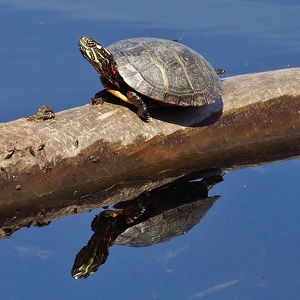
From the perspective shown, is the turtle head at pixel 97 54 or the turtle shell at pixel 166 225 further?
the turtle head at pixel 97 54

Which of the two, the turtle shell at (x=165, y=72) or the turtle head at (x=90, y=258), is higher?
the turtle shell at (x=165, y=72)

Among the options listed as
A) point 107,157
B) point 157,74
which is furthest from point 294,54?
point 107,157

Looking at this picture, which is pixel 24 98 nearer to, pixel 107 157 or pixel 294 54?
pixel 107 157

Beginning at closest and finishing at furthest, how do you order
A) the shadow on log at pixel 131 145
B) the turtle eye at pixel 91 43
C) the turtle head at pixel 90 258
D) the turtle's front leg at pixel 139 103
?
1. the turtle head at pixel 90 258
2. the shadow on log at pixel 131 145
3. the turtle's front leg at pixel 139 103
4. the turtle eye at pixel 91 43

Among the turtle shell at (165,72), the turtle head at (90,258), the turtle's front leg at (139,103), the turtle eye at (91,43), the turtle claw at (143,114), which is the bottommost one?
the turtle head at (90,258)

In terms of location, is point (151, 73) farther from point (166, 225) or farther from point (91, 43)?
point (166, 225)

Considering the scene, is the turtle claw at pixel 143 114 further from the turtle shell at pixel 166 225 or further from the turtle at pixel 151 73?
the turtle shell at pixel 166 225

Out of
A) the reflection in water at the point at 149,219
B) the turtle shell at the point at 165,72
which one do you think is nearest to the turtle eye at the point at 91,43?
the turtle shell at the point at 165,72
